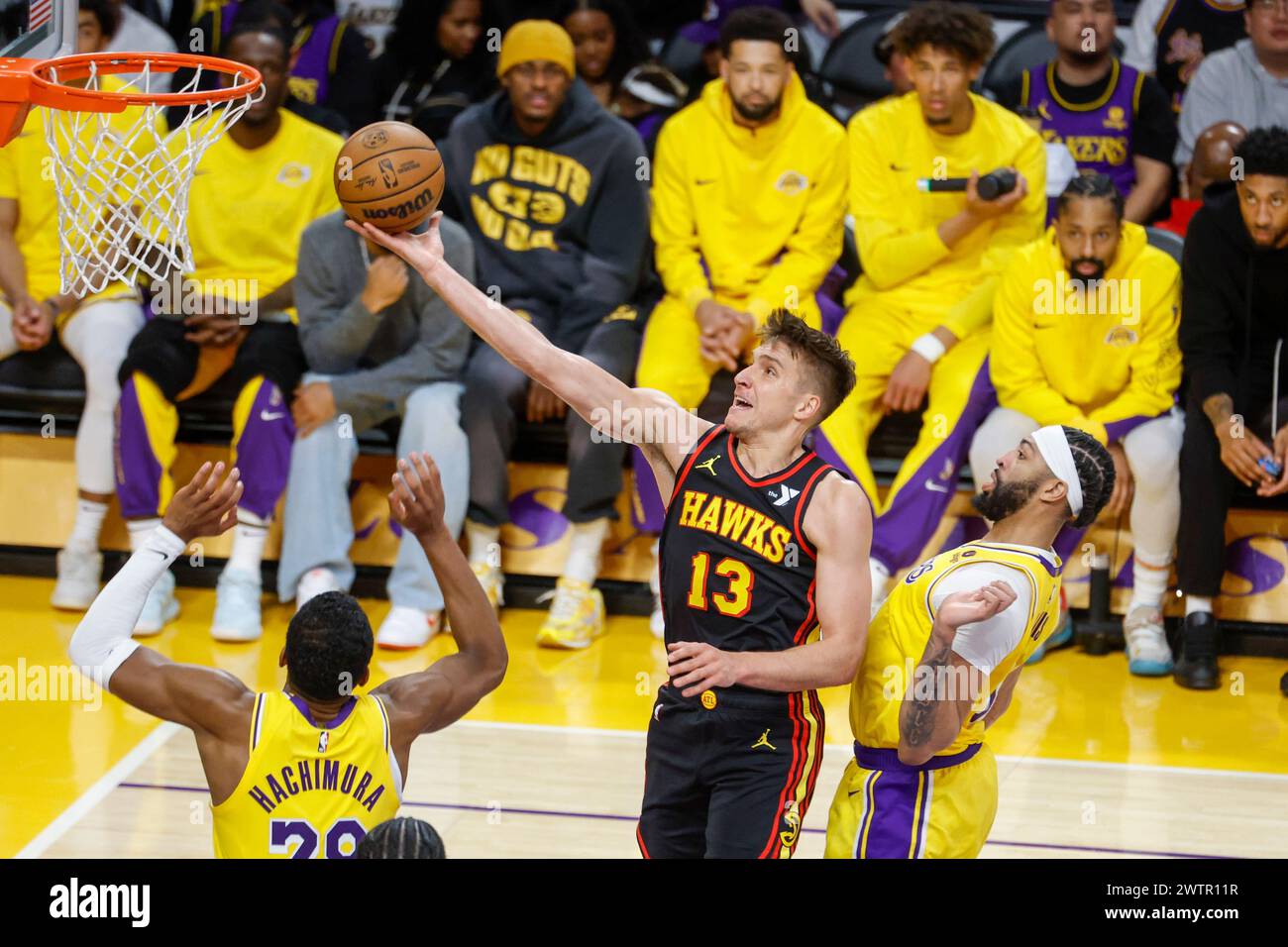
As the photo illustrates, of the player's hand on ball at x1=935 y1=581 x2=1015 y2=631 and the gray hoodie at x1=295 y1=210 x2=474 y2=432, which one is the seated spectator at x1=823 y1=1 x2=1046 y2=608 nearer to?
the gray hoodie at x1=295 y1=210 x2=474 y2=432

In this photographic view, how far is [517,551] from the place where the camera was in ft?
25.7

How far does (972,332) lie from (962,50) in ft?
3.89

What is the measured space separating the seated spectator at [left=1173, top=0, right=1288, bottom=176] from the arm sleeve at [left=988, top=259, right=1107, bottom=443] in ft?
5.04

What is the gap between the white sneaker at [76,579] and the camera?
296 inches

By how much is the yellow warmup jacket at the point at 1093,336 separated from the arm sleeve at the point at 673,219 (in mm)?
1354

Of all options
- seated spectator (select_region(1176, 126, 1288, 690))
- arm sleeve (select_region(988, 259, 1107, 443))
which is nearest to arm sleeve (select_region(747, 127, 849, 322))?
arm sleeve (select_region(988, 259, 1107, 443))

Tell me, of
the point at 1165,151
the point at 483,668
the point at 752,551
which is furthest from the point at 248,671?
the point at 1165,151

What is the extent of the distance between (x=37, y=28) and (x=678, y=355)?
126 inches

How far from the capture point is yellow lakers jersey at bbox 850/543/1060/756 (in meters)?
4.12

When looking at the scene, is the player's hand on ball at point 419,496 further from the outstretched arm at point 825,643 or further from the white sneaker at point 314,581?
the white sneaker at point 314,581

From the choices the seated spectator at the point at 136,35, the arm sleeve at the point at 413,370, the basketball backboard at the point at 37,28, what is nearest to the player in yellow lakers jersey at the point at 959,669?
the basketball backboard at the point at 37,28

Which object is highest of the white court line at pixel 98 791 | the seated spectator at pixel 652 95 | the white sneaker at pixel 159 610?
the seated spectator at pixel 652 95

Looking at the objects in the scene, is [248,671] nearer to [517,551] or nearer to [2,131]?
[517,551]

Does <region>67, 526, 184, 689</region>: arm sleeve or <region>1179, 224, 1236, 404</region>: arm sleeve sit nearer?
<region>67, 526, 184, 689</region>: arm sleeve
